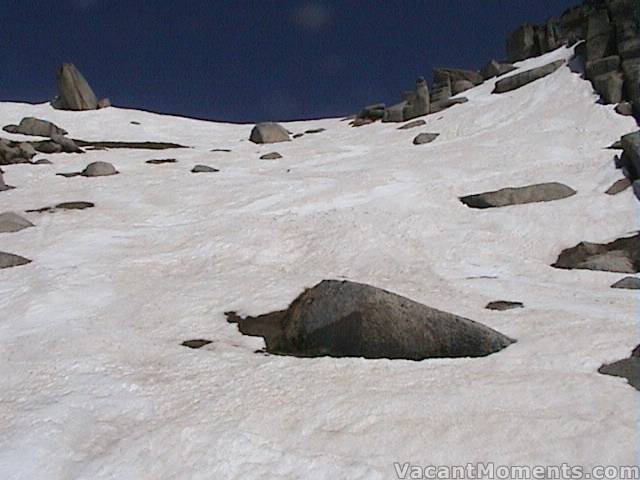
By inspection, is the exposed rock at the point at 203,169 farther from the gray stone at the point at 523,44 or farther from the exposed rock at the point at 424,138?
the gray stone at the point at 523,44

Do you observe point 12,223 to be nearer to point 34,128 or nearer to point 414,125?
point 34,128

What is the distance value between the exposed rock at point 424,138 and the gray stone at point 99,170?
18430 mm

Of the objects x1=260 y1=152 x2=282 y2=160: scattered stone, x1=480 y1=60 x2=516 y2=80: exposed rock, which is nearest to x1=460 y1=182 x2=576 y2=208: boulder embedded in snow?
x1=260 y1=152 x2=282 y2=160: scattered stone

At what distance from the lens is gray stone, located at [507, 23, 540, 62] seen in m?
63.8

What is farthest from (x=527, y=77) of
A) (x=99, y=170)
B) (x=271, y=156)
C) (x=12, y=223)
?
(x=12, y=223)

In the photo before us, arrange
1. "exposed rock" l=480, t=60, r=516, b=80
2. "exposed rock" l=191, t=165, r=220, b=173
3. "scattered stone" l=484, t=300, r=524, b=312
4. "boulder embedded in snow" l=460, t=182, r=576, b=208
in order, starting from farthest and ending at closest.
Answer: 1. "exposed rock" l=480, t=60, r=516, b=80
2. "exposed rock" l=191, t=165, r=220, b=173
3. "boulder embedded in snow" l=460, t=182, r=576, b=208
4. "scattered stone" l=484, t=300, r=524, b=312

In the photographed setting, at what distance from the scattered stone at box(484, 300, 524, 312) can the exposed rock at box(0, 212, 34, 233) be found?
→ 16.2 metres

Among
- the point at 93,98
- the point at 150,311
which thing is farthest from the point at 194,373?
the point at 93,98

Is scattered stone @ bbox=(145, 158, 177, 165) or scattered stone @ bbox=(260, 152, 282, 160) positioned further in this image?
scattered stone @ bbox=(260, 152, 282, 160)

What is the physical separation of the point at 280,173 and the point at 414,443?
81.6ft

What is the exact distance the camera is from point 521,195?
71.9ft

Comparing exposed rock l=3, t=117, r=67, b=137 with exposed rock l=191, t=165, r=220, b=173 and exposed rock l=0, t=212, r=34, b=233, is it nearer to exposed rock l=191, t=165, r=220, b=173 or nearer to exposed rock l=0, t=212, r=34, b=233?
exposed rock l=191, t=165, r=220, b=173

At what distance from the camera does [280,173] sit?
3066 centimetres

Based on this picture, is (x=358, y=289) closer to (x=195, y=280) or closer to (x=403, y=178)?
(x=195, y=280)
